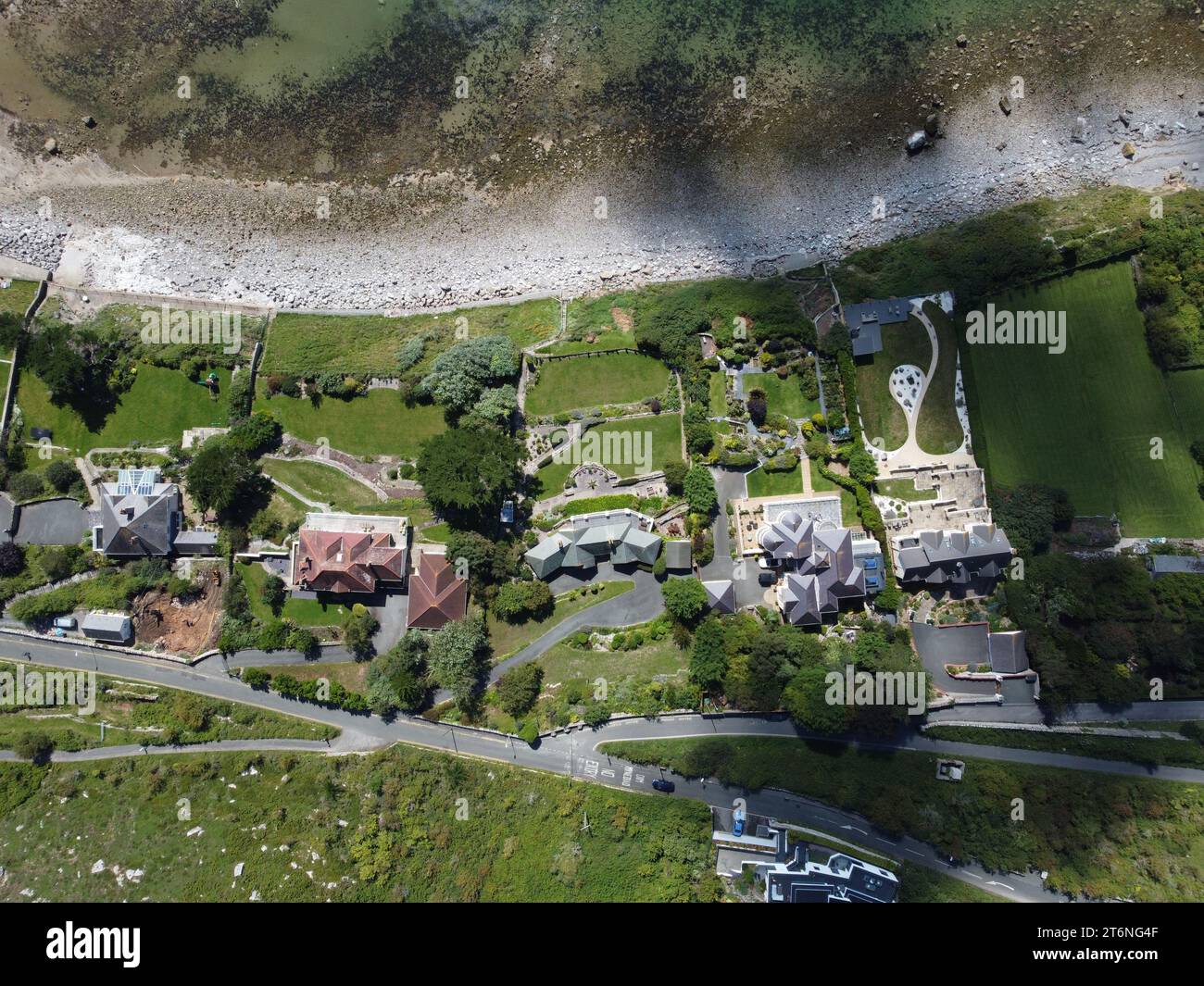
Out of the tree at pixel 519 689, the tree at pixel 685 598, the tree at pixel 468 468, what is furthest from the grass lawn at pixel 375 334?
the tree at pixel 519 689

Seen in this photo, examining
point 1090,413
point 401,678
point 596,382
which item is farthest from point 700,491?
point 1090,413

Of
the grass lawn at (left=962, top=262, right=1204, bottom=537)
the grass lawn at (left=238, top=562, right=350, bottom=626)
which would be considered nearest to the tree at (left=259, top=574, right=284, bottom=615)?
the grass lawn at (left=238, top=562, right=350, bottom=626)

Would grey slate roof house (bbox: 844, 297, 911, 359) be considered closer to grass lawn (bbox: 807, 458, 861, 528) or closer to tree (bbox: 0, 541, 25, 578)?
grass lawn (bbox: 807, 458, 861, 528)

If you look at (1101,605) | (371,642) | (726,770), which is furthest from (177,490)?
(1101,605)

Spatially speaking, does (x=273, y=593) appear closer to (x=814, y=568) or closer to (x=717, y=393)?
(x=717, y=393)

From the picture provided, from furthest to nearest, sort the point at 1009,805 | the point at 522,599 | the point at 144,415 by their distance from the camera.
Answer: the point at 144,415, the point at 522,599, the point at 1009,805

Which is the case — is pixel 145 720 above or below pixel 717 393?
below

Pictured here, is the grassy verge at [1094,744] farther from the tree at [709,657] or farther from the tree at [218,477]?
the tree at [218,477]
